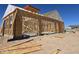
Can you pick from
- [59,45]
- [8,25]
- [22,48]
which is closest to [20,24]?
[8,25]

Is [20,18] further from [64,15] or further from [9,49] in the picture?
[64,15]

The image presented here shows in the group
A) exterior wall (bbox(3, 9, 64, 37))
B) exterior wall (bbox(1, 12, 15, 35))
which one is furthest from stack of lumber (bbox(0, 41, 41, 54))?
exterior wall (bbox(1, 12, 15, 35))

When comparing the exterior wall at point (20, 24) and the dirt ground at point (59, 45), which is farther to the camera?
the exterior wall at point (20, 24)

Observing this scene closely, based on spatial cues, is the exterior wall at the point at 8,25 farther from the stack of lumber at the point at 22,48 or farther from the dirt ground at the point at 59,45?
the stack of lumber at the point at 22,48

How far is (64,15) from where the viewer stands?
5.12 m

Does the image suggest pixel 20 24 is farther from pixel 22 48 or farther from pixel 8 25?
pixel 22 48

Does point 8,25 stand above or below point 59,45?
above

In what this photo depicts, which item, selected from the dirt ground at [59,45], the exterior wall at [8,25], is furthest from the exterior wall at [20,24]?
the dirt ground at [59,45]

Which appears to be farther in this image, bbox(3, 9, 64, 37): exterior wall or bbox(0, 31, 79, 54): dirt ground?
bbox(3, 9, 64, 37): exterior wall

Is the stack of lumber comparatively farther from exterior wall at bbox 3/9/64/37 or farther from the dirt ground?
exterior wall at bbox 3/9/64/37
